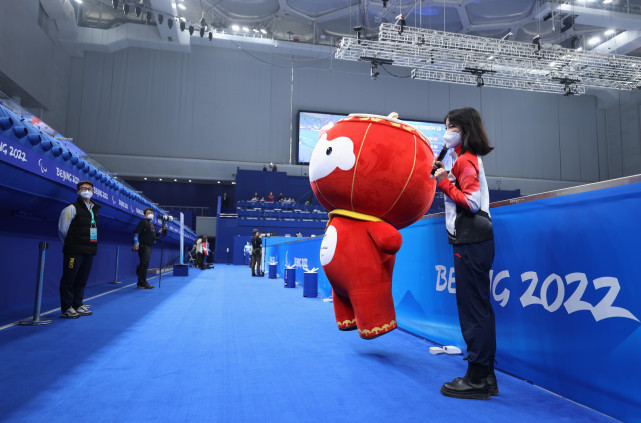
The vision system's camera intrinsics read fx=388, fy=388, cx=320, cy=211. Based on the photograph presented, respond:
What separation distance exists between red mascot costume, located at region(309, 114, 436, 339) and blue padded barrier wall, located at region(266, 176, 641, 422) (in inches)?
25.1

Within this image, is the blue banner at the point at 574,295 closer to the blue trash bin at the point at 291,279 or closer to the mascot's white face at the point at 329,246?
the mascot's white face at the point at 329,246

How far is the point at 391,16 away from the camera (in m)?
20.5

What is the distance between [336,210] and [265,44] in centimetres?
2240

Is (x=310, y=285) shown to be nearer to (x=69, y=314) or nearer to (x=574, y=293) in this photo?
(x=69, y=314)

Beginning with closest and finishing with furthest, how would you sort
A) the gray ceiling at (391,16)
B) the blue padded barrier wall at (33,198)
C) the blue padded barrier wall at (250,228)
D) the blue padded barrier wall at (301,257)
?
1. the blue padded barrier wall at (33,198)
2. the blue padded barrier wall at (301,257)
3. the gray ceiling at (391,16)
4. the blue padded barrier wall at (250,228)

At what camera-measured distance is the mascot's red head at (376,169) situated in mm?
2498

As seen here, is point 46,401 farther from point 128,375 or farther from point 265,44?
point 265,44

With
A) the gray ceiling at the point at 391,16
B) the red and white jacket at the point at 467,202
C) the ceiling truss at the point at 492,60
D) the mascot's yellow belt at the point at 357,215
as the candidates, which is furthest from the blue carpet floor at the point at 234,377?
the gray ceiling at the point at 391,16

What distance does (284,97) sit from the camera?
2389cm

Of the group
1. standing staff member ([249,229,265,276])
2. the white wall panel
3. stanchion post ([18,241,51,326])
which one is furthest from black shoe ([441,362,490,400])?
the white wall panel

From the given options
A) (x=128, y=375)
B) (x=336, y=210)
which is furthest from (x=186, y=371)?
(x=336, y=210)

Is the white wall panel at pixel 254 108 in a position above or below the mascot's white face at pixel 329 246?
above

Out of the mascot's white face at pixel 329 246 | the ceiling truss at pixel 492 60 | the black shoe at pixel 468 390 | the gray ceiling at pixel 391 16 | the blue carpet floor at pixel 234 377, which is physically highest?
the gray ceiling at pixel 391 16

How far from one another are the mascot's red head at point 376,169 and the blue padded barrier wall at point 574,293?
0.58 meters
